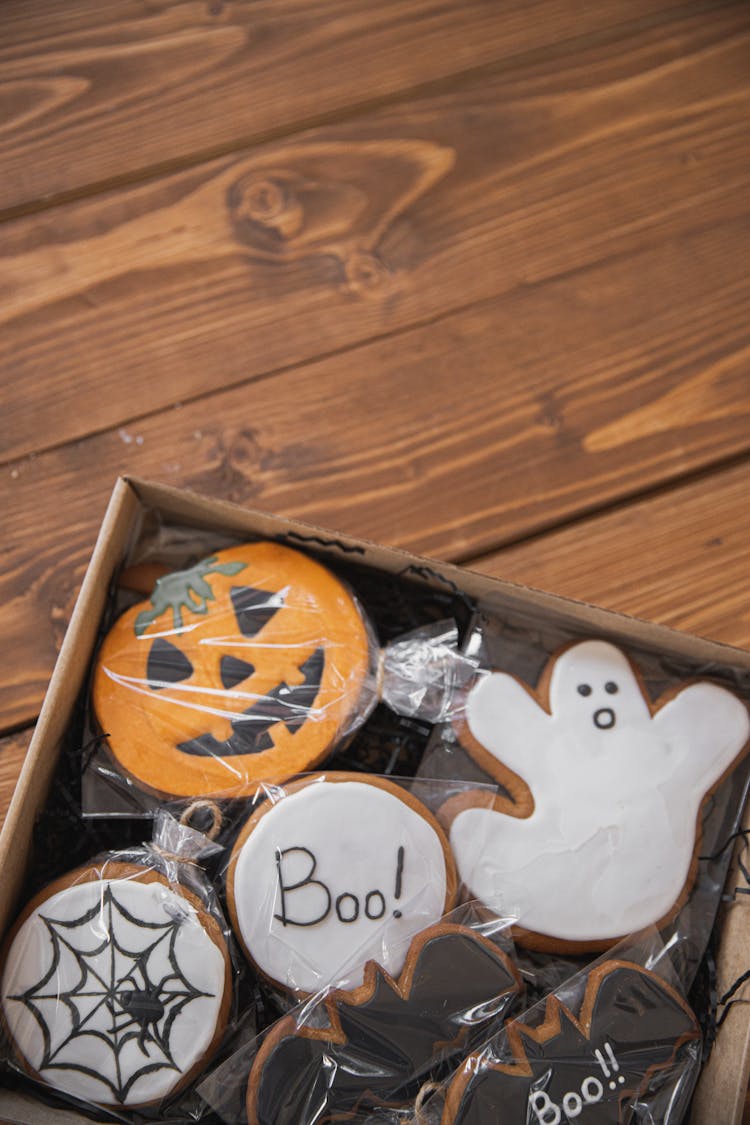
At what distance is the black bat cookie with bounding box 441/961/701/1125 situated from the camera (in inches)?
24.6

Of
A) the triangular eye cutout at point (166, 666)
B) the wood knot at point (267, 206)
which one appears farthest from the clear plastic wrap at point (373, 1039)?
the wood knot at point (267, 206)

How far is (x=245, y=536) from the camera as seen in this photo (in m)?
0.79

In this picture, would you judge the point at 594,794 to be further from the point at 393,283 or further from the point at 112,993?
the point at 393,283

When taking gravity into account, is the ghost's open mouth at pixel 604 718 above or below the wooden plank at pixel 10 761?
below

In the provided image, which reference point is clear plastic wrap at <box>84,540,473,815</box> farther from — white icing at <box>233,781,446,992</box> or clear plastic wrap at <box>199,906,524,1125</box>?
clear plastic wrap at <box>199,906,524,1125</box>

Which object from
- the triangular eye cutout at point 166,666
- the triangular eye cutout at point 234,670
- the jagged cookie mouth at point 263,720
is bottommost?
the jagged cookie mouth at point 263,720

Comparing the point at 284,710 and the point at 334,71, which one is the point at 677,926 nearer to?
the point at 284,710

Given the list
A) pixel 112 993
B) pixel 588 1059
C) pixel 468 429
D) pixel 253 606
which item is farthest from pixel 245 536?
pixel 588 1059

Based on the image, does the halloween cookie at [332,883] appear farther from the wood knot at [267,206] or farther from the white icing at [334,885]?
the wood knot at [267,206]

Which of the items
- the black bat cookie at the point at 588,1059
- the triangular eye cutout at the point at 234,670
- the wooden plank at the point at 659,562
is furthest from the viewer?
the wooden plank at the point at 659,562

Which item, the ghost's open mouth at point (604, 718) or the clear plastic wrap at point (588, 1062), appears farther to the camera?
the ghost's open mouth at point (604, 718)

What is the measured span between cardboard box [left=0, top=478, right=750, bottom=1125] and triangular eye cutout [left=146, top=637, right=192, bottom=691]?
50 mm

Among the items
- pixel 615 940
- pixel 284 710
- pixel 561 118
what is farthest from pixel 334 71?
pixel 615 940

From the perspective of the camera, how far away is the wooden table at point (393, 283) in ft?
2.89
